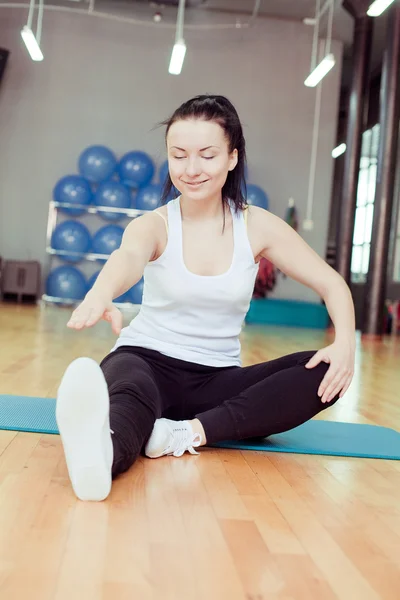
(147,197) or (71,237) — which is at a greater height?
(147,197)

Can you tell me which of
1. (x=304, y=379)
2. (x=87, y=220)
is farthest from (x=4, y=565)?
(x=87, y=220)

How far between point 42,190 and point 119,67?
175 cm

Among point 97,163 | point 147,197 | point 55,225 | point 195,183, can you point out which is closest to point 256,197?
point 147,197

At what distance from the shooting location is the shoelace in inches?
75.9

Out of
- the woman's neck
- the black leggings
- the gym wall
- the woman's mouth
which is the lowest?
the black leggings

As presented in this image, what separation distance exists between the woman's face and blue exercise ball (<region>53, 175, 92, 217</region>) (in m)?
7.11

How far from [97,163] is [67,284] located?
4.59 feet

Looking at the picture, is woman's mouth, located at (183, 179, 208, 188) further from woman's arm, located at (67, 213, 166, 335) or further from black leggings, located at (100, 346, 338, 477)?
black leggings, located at (100, 346, 338, 477)

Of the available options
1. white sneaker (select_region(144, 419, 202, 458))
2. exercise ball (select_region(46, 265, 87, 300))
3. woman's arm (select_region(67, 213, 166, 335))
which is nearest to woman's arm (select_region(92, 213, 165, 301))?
woman's arm (select_region(67, 213, 166, 335))

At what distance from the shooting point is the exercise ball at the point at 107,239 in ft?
28.9

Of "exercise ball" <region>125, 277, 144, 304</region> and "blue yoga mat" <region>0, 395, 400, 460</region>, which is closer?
"blue yoga mat" <region>0, 395, 400, 460</region>

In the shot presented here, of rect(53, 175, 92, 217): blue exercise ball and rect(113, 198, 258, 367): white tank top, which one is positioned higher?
rect(53, 175, 92, 217): blue exercise ball

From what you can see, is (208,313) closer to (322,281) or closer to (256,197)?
(322,281)

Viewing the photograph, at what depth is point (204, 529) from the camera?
1.38 m
